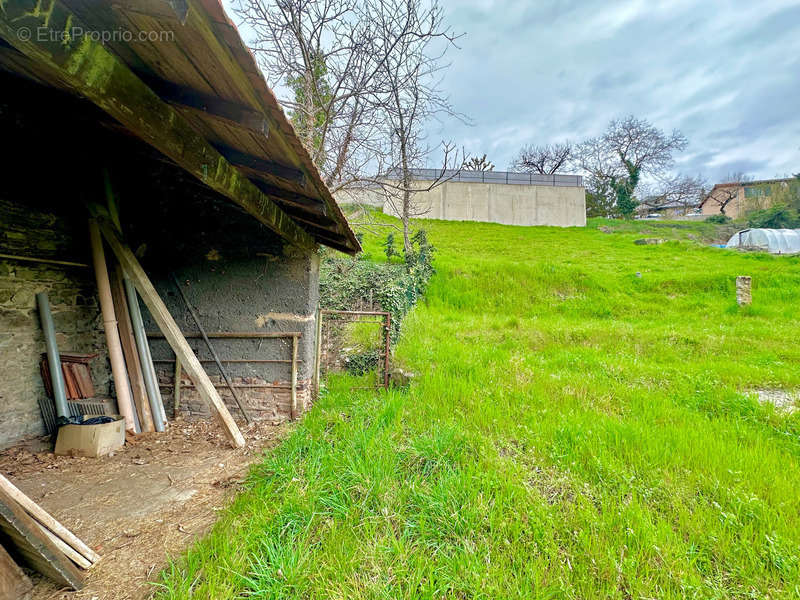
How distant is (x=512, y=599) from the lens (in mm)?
1624

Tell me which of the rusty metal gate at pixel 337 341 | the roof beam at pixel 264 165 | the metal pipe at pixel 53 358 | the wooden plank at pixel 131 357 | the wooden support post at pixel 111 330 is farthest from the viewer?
the rusty metal gate at pixel 337 341

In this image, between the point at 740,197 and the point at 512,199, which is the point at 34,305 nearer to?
the point at 512,199

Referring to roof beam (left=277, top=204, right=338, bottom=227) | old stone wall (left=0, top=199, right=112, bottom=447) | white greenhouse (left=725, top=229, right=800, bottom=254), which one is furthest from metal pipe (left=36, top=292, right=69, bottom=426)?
white greenhouse (left=725, top=229, right=800, bottom=254)

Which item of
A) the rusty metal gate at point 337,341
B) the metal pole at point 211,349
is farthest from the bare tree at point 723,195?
the metal pole at point 211,349

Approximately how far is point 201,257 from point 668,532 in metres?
4.73

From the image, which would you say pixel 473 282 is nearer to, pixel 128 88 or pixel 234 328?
pixel 234 328

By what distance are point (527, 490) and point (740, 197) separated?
4467cm

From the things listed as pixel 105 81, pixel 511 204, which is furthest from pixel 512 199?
pixel 105 81

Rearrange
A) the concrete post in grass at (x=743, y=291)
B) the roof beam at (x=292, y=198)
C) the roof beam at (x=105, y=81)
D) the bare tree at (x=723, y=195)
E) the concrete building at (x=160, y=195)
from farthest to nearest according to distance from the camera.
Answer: the bare tree at (x=723, y=195) → the concrete post in grass at (x=743, y=291) → the roof beam at (x=292, y=198) → the concrete building at (x=160, y=195) → the roof beam at (x=105, y=81)

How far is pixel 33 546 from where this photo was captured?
166 centimetres

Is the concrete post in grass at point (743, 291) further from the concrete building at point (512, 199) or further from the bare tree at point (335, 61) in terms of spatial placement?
the concrete building at point (512, 199)

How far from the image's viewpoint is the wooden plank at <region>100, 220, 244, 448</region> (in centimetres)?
326

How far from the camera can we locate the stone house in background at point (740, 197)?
2539 centimetres

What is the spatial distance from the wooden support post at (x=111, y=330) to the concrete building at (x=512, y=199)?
2289cm
